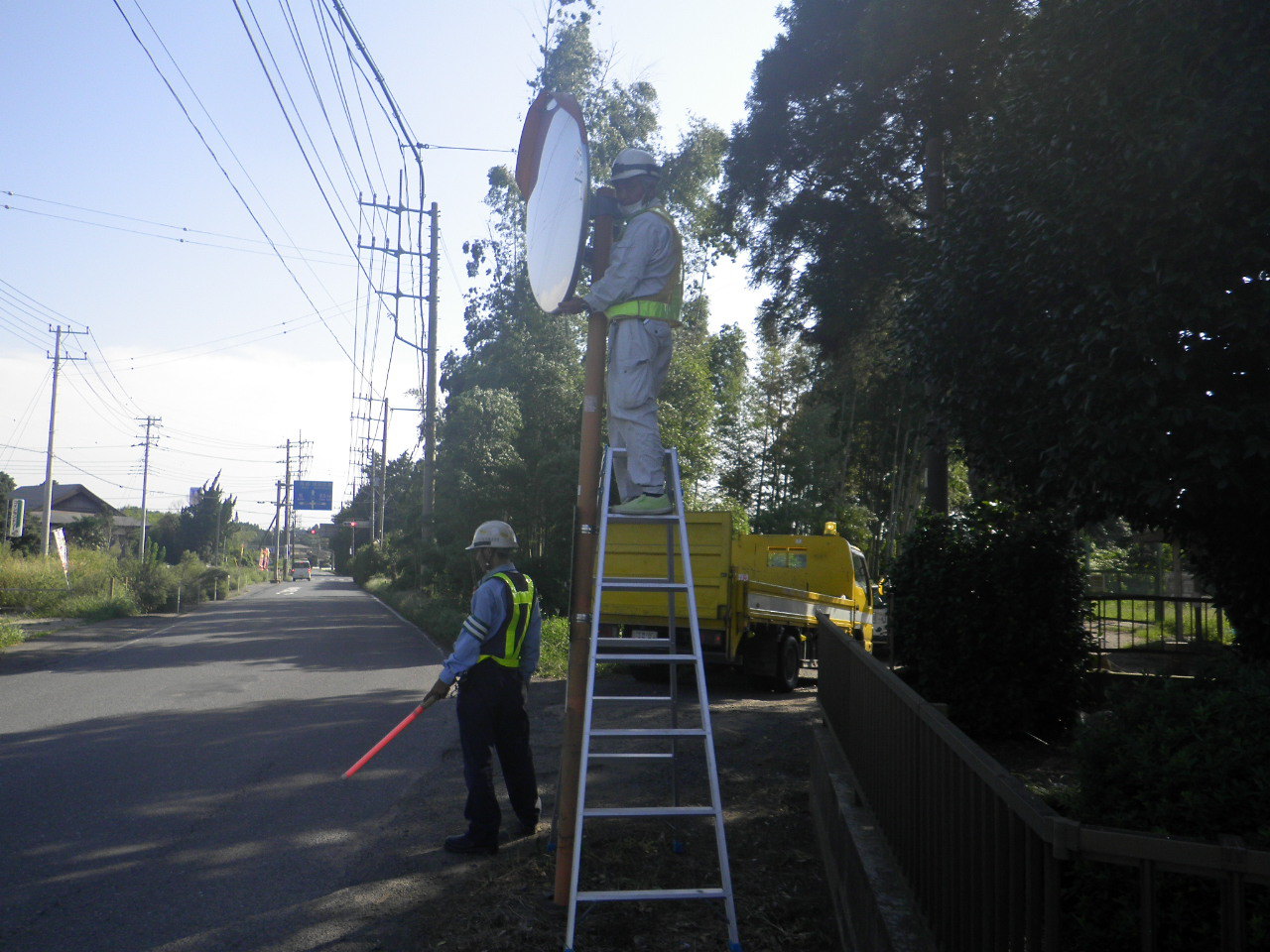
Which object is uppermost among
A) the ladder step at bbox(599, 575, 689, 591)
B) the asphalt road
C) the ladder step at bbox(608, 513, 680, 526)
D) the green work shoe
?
the green work shoe

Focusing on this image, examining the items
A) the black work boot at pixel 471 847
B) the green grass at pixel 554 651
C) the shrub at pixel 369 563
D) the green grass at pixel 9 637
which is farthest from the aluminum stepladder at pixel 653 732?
the shrub at pixel 369 563

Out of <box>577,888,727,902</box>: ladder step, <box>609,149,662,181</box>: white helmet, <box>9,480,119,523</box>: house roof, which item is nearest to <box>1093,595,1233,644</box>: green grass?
<box>609,149,662,181</box>: white helmet

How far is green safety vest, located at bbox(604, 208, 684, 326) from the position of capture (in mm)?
5406

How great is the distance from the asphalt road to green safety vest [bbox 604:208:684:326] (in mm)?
3355

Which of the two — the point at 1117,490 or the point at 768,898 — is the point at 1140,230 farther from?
the point at 768,898

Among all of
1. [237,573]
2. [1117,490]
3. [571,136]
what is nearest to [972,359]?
[1117,490]

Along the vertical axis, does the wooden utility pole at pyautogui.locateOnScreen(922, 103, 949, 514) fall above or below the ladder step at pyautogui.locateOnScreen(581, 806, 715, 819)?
above

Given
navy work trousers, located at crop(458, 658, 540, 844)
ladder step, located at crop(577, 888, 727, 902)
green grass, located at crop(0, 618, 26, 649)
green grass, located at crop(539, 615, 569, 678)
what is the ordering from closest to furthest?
ladder step, located at crop(577, 888, 727, 902)
navy work trousers, located at crop(458, 658, 540, 844)
green grass, located at crop(539, 615, 569, 678)
green grass, located at crop(0, 618, 26, 649)

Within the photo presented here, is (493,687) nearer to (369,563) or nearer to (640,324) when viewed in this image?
(640,324)

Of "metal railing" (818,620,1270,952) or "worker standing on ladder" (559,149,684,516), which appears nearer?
"metal railing" (818,620,1270,952)

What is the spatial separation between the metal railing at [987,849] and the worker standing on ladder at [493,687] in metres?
2.30

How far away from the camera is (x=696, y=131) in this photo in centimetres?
2964

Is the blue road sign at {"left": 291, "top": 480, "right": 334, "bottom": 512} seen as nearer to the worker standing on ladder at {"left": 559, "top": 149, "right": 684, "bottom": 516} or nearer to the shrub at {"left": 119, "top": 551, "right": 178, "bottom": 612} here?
the shrub at {"left": 119, "top": 551, "right": 178, "bottom": 612}

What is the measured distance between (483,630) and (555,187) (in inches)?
104
